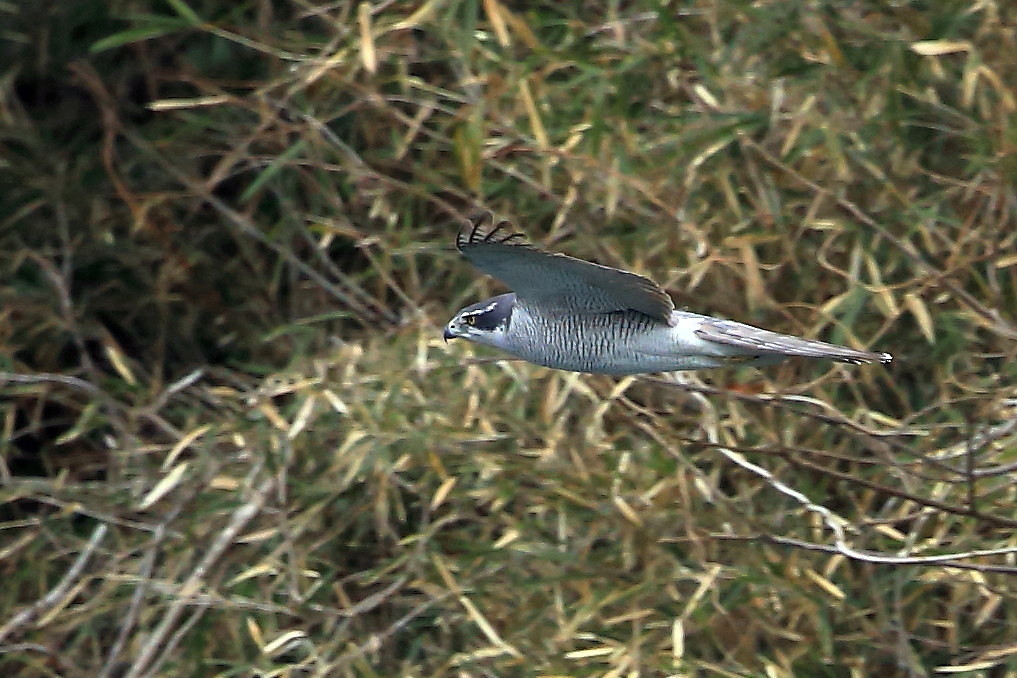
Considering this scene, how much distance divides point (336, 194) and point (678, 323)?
1.40 m

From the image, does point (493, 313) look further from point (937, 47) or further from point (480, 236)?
point (937, 47)

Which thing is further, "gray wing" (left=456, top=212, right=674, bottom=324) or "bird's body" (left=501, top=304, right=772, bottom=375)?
"bird's body" (left=501, top=304, right=772, bottom=375)

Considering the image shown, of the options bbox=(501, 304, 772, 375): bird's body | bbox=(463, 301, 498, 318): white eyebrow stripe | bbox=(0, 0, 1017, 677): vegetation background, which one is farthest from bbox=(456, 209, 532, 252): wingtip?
bbox=(0, 0, 1017, 677): vegetation background

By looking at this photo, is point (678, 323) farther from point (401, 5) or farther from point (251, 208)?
point (251, 208)

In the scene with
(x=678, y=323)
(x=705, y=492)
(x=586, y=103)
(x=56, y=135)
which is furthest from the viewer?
(x=56, y=135)

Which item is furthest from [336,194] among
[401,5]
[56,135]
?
[56,135]

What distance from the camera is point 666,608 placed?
2.86 metres

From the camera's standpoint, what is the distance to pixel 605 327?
2.17m

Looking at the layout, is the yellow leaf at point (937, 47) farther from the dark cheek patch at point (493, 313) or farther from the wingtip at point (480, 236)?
the wingtip at point (480, 236)

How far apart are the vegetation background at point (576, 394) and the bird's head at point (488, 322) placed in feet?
1.12

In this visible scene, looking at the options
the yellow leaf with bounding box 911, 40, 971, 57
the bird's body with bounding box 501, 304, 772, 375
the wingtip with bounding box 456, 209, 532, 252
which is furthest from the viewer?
the yellow leaf with bounding box 911, 40, 971, 57

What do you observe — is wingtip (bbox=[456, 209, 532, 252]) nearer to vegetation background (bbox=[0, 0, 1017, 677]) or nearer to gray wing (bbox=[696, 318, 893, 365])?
gray wing (bbox=[696, 318, 893, 365])

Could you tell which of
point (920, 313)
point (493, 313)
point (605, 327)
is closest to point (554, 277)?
point (605, 327)

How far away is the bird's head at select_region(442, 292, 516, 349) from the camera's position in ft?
7.43
